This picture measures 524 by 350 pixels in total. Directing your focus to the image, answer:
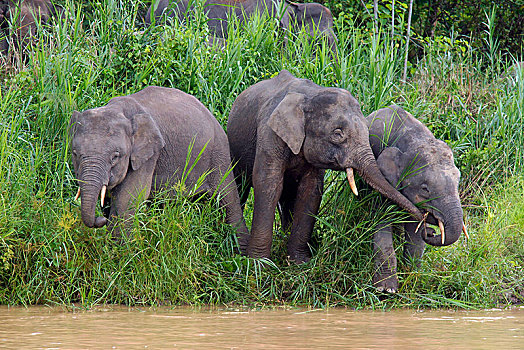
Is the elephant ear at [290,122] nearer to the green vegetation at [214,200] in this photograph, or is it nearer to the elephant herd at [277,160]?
the elephant herd at [277,160]

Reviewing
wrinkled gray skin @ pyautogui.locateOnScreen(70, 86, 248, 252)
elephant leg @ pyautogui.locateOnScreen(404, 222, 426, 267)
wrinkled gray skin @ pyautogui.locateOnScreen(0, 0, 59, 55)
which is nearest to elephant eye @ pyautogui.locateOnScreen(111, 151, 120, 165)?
wrinkled gray skin @ pyautogui.locateOnScreen(70, 86, 248, 252)

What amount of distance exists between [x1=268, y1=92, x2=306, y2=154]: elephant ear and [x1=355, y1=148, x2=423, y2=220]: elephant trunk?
52cm

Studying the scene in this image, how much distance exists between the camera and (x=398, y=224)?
7.16 metres

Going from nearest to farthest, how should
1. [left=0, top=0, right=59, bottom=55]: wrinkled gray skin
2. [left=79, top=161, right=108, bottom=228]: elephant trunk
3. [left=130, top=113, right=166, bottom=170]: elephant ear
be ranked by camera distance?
[left=79, top=161, right=108, bottom=228]: elephant trunk → [left=130, top=113, right=166, bottom=170]: elephant ear → [left=0, top=0, right=59, bottom=55]: wrinkled gray skin

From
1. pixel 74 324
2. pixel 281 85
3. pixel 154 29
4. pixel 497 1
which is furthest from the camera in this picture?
pixel 497 1

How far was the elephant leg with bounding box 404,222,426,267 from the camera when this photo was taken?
704cm

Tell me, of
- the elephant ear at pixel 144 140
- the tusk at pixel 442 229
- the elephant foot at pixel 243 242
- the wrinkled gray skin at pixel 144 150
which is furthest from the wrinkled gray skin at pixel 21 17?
the tusk at pixel 442 229

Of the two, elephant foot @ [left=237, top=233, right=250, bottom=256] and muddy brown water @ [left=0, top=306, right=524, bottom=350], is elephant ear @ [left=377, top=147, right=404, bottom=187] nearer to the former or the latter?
muddy brown water @ [left=0, top=306, right=524, bottom=350]

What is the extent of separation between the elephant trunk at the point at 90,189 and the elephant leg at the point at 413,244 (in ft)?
8.17

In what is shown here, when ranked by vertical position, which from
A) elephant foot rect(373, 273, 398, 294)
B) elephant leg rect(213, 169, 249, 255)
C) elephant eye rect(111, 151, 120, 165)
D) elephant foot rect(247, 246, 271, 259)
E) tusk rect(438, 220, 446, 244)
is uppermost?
elephant eye rect(111, 151, 120, 165)

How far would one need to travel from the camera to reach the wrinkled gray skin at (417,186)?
21.9 feet

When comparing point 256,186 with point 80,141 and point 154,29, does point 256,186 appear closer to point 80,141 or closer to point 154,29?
point 80,141

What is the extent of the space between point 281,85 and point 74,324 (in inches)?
123

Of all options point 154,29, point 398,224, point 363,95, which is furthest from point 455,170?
point 154,29
